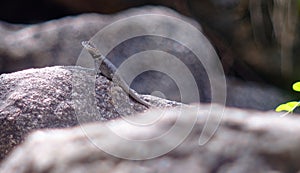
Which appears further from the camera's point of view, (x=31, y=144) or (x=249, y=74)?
(x=249, y=74)

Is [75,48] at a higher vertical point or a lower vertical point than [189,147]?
lower

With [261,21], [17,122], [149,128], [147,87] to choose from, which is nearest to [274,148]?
[149,128]

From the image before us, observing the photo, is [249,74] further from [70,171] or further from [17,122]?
[70,171]

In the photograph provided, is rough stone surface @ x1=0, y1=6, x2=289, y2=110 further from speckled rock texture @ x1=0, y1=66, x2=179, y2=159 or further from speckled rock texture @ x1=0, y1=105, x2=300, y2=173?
speckled rock texture @ x1=0, y1=105, x2=300, y2=173

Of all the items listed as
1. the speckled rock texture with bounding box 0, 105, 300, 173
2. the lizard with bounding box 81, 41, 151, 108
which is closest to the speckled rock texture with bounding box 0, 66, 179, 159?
the lizard with bounding box 81, 41, 151, 108

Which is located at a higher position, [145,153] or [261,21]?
[145,153]

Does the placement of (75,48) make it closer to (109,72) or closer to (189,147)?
(109,72)

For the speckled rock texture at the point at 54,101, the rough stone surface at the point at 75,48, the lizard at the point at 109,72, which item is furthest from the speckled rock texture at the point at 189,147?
the rough stone surface at the point at 75,48

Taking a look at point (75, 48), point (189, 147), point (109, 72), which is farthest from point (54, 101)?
point (75, 48)
